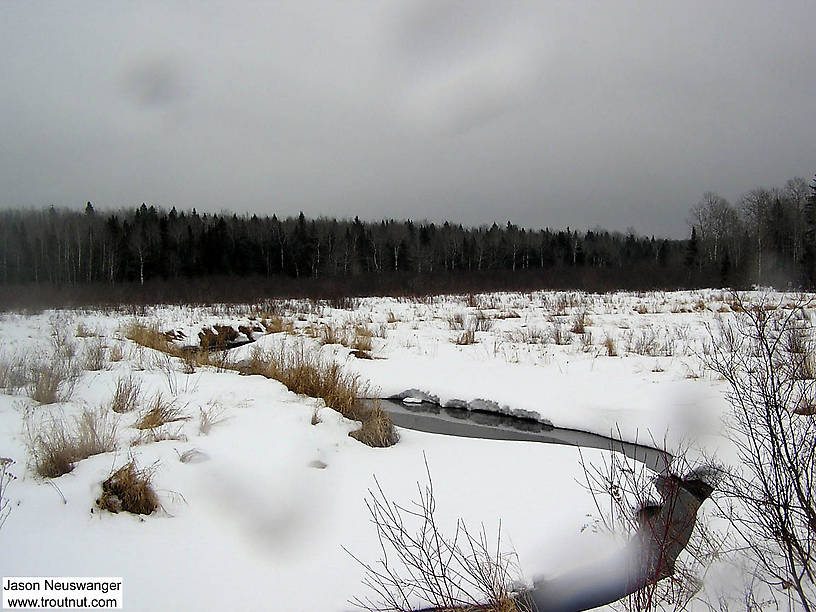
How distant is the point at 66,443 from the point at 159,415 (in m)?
1.11

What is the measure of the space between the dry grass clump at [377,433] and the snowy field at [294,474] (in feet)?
0.70

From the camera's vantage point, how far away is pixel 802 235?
146 feet

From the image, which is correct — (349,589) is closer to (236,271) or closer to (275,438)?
(275,438)

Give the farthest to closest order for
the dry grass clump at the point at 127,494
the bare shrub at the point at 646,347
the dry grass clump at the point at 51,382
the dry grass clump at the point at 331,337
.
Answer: the dry grass clump at the point at 331,337
the bare shrub at the point at 646,347
the dry grass clump at the point at 51,382
the dry grass clump at the point at 127,494

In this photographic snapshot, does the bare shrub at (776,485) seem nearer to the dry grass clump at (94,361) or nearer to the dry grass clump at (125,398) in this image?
the dry grass clump at (125,398)

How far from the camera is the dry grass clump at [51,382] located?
5660 millimetres

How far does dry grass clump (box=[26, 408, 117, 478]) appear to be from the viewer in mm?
3746

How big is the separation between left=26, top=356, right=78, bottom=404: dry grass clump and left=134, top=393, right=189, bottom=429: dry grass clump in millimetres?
1231

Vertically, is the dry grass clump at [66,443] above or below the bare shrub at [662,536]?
above

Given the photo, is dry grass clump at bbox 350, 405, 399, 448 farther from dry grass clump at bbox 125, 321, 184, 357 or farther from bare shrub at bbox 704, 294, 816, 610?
dry grass clump at bbox 125, 321, 184, 357

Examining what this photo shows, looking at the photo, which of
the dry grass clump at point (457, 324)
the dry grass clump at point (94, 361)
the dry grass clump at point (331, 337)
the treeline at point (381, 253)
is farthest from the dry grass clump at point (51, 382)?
the treeline at point (381, 253)

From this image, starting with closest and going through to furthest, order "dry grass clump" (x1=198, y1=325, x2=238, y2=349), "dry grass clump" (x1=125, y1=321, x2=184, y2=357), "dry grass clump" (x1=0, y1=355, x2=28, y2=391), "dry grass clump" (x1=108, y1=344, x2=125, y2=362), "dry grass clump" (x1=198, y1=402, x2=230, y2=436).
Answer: "dry grass clump" (x1=198, y1=402, x2=230, y2=436), "dry grass clump" (x1=0, y1=355, x2=28, y2=391), "dry grass clump" (x1=108, y1=344, x2=125, y2=362), "dry grass clump" (x1=125, y1=321, x2=184, y2=357), "dry grass clump" (x1=198, y1=325, x2=238, y2=349)

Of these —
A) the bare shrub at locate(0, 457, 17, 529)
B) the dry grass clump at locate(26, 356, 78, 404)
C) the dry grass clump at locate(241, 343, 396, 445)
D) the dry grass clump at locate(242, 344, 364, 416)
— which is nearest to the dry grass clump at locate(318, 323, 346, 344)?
the dry grass clump at locate(241, 343, 396, 445)

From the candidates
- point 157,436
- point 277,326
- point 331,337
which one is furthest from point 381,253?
point 157,436
